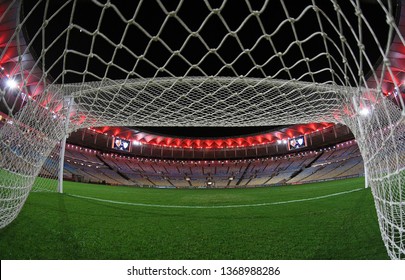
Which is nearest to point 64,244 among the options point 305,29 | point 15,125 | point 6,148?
point 6,148

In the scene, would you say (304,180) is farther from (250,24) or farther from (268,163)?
(250,24)

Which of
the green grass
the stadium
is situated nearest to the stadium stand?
the stadium

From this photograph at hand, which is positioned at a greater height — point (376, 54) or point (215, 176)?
point (376, 54)

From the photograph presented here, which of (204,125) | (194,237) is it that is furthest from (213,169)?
(194,237)

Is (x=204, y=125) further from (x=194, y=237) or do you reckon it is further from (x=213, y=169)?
(x=213, y=169)

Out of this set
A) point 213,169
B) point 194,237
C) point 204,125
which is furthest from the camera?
point 213,169

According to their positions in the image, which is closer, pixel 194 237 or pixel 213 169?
pixel 194 237

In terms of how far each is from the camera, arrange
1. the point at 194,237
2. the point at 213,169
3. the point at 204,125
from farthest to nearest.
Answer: the point at 213,169 → the point at 204,125 → the point at 194,237

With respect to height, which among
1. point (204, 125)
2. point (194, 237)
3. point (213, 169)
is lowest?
point (194, 237)

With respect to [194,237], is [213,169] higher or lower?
higher

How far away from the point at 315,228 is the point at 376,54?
13080mm

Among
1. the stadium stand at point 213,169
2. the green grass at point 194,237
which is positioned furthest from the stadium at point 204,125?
the stadium stand at point 213,169

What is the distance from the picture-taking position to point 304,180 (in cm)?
1872

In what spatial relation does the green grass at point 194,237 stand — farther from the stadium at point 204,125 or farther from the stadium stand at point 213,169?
the stadium stand at point 213,169
